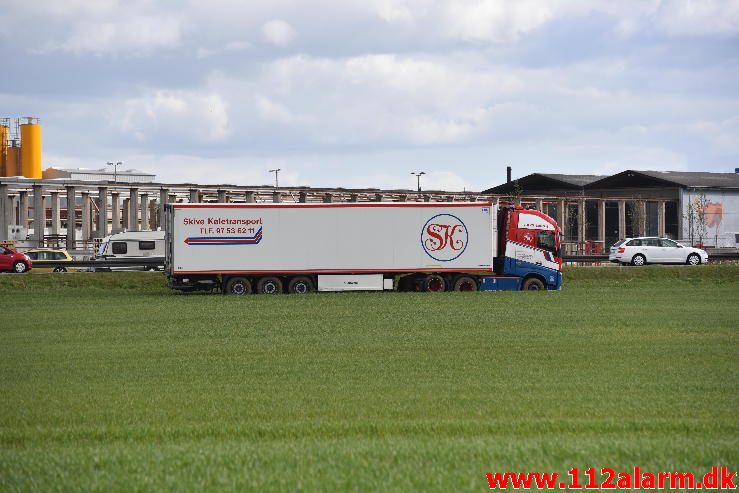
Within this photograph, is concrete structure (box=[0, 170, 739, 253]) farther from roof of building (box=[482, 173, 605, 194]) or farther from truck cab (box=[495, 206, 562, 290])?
truck cab (box=[495, 206, 562, 290])

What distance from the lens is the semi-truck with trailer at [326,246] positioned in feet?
135

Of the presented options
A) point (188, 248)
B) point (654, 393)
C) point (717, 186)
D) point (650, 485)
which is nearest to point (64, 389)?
point (654, 393)

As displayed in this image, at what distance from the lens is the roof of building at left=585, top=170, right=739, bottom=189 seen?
85.2m

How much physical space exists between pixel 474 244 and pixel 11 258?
81.6ft

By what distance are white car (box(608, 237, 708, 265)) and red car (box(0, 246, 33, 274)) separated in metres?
29.6

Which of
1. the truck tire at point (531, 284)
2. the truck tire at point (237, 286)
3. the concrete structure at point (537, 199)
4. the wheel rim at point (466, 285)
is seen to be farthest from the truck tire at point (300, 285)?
the concrete structure at point (537, 199)

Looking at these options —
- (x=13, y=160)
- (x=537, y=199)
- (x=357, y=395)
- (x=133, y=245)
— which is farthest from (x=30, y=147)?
(x=357, y=395)

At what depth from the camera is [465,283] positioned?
42281 millimetres

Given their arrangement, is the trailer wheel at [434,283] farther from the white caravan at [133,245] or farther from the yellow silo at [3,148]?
the yellow silo at [3,148]

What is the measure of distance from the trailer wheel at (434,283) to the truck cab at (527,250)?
2369mm

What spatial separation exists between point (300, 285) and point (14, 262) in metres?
19.3

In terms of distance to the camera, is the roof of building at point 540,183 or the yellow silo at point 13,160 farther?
the roof of building at point 540,183

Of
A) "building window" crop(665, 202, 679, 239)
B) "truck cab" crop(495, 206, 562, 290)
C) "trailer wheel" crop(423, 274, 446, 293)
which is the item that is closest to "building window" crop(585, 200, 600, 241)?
"building window" crop(665, 202, 679, 239)

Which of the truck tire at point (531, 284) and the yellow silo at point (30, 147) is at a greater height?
the yellow silo at point (30, 147)
